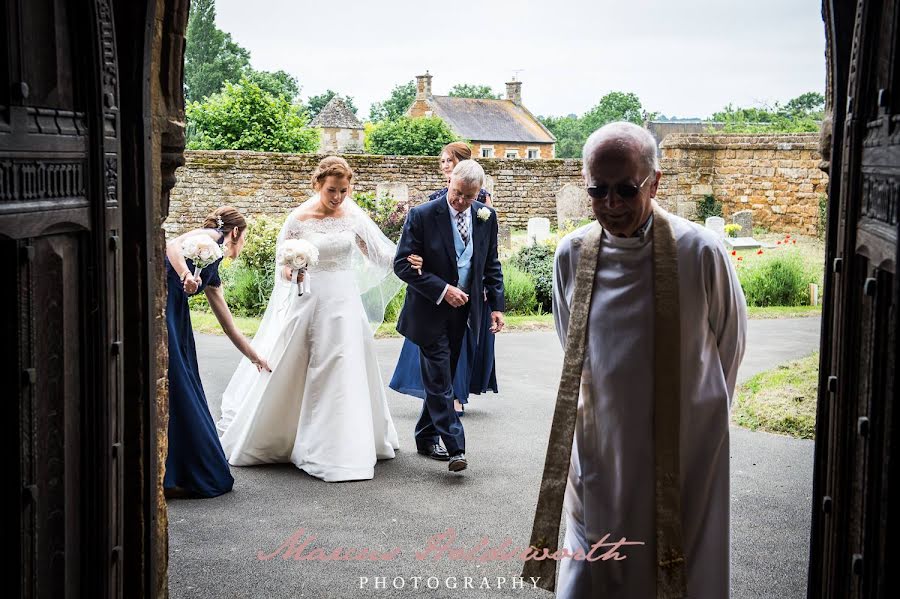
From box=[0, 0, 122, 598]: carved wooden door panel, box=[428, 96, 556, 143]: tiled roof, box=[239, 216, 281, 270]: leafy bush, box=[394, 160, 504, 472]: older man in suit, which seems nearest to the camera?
box=[0, 0, 122, 598]: carved wooden door panel

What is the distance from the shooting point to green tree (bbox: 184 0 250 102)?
65438mm

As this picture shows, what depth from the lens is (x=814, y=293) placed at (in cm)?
1642

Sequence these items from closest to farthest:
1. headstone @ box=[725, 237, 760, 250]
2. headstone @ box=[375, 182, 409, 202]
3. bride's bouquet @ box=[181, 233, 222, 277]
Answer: bride's bouquet @ box=[181, 233, 222, 277], headstone @ box=[375, 182, 409, 202], headstone @ box=[725, 237, 760, 250]

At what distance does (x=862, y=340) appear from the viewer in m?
3.37

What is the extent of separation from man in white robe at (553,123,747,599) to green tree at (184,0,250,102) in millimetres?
64456

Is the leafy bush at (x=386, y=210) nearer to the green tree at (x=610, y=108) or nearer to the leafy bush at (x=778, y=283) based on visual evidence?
the leafy bush at (x=778, y=283)

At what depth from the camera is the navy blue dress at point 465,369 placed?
27.9ft

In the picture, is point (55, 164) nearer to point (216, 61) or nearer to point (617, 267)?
point (617, 267)

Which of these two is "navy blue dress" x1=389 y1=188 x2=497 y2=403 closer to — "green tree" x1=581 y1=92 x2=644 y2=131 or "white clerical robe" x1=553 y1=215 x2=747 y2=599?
"white clerical robe" x1=553 y1=215 x2=747 y2=599

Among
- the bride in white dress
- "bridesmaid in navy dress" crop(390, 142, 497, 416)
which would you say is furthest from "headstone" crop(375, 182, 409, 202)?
the bride in white dress

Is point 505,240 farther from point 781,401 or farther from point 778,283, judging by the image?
point 781,401

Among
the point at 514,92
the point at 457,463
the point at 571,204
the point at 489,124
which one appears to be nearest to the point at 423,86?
the point at 489,124

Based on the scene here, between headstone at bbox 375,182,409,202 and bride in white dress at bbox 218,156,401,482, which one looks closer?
bride in white dress at bbox 218,156,401,482

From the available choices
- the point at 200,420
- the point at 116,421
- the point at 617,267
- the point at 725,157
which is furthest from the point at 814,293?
the point at 116,421
